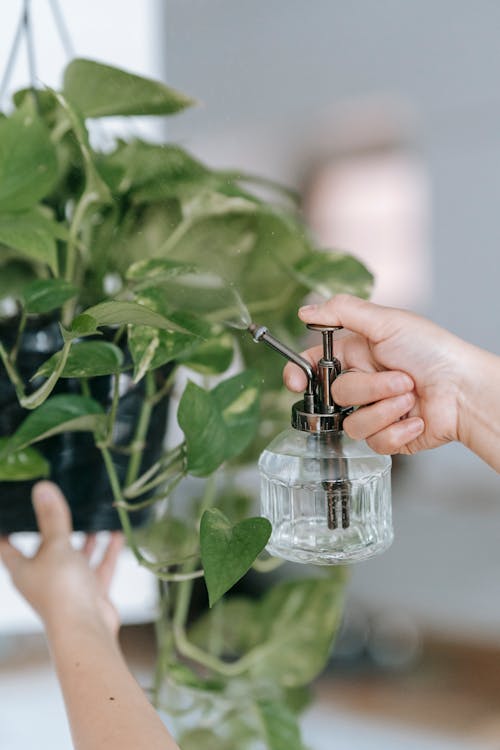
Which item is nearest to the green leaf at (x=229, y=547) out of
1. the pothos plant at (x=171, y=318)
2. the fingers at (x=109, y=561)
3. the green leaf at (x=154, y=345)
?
the pothos plant at (x=171, y=318)

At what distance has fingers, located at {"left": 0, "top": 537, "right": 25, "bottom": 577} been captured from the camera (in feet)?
2.33

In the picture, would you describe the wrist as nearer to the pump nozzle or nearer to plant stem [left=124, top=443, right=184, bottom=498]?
plant stem [left=124, top=443, right=184, bottom=498]

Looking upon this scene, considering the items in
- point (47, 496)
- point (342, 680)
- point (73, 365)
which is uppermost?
point (73, 365)

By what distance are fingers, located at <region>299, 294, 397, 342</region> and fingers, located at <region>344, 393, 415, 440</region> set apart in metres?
0.05

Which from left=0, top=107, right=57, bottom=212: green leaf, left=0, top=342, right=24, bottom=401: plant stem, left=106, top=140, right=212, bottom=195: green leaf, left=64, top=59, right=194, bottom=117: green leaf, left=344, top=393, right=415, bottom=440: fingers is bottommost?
left=0, top=342, right=24, bottom=401: plant stem

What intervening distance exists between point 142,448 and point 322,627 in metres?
0.30

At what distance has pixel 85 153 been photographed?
0.62 m

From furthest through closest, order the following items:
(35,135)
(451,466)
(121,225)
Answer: (451,466), (121,225), (35,135)

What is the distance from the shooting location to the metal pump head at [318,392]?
0.49 metres

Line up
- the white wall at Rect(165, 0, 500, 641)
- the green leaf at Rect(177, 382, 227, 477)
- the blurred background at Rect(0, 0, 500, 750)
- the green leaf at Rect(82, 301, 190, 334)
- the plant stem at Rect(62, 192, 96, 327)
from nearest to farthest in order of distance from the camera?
the green leaf at Rect(82, 301, 190, 334) → the green leaf at Rect(177, 382, 227, 477) → the plant stem at Rect(62, 192, 96, 327) → the blurred background at Rect(0, 0, 500, 750) → the white wall at Rect(165, 0, 500, 641)

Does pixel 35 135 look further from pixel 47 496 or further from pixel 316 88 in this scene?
pixel 316 88

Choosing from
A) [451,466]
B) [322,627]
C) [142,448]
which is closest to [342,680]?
[451,466]

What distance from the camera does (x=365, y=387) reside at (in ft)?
1.66

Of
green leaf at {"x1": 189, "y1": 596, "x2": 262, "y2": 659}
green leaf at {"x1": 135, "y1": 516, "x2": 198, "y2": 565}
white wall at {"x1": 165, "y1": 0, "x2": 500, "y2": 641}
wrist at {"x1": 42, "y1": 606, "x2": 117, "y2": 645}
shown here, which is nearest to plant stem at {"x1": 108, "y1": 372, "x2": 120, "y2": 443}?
wrist at {"x1": 42, "y1": 606, "x2": 117, "y2": 645}
